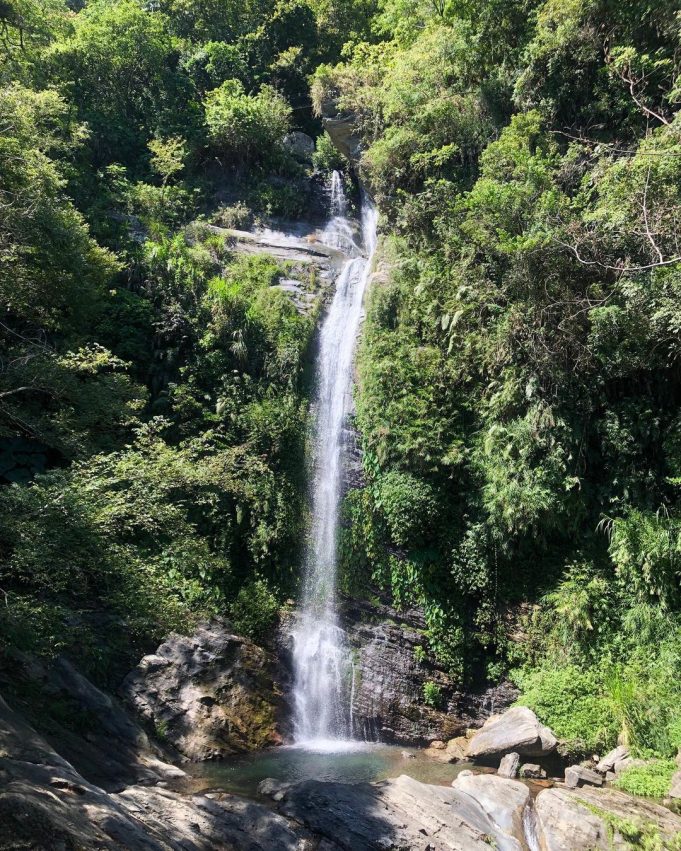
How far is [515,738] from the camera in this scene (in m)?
9.35

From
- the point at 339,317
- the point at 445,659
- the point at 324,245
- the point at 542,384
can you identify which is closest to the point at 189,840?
the point at 445,659

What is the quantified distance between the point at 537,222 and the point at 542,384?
10.4ft

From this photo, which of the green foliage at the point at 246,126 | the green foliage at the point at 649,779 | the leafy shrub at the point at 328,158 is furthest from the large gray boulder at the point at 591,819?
the green foliage at the point at 246,126

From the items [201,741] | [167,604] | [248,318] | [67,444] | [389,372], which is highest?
[248,318]

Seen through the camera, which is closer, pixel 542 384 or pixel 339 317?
pixel 542 384

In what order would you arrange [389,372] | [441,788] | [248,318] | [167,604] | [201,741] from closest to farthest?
1. [441,788]
2. [167,604]
3. [201,741]
4. [389,372]
5. [248,318]

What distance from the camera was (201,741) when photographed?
30.8 feet

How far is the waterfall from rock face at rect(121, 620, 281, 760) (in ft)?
2.82

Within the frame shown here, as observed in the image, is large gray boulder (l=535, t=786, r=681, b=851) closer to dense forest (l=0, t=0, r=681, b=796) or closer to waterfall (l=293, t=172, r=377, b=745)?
dense forest (l=0, t=0, r=681, b=796)

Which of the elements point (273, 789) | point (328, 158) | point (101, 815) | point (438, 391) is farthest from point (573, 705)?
point (328, 158)

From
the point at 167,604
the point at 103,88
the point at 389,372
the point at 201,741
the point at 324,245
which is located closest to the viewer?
the point at 167,604

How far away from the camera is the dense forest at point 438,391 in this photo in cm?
912

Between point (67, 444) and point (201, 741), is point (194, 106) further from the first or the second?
point (201, 741)

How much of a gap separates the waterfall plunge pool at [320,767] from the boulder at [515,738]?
0.40 m
